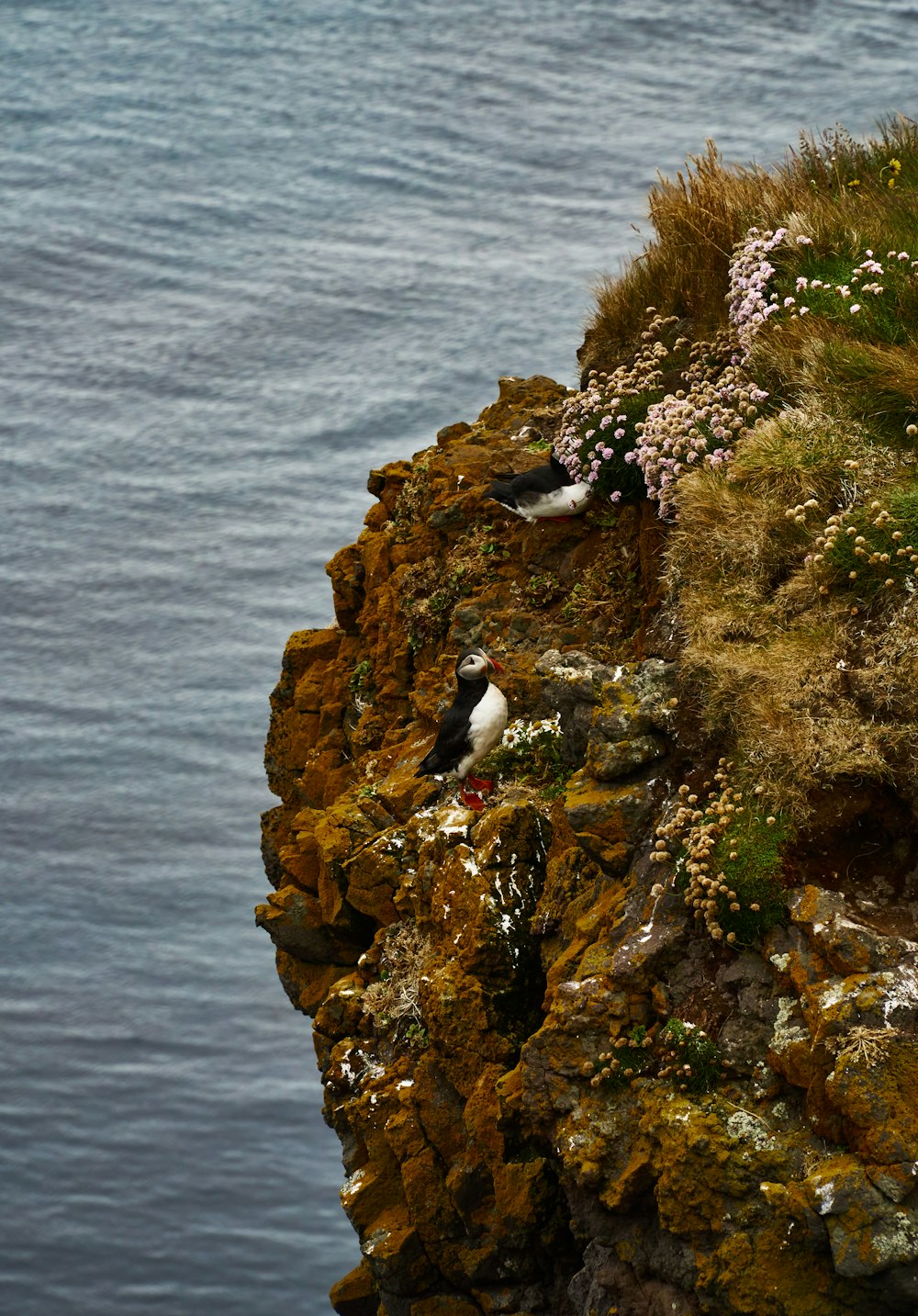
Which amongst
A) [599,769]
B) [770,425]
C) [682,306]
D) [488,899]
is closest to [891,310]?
[770,425]

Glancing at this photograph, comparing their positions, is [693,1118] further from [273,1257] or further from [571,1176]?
[273,1257]

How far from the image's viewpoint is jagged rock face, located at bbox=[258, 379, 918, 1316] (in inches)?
291

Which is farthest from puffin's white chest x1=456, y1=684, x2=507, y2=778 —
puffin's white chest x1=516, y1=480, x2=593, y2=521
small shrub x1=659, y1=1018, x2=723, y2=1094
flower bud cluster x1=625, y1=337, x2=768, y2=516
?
small shrub x1=659, y1=1018, x2=723, y2=1094

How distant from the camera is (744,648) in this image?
9047mm

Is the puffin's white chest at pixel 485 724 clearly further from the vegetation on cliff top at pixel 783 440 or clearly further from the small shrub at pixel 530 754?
the vegetation on cliff top at pixel 783 440

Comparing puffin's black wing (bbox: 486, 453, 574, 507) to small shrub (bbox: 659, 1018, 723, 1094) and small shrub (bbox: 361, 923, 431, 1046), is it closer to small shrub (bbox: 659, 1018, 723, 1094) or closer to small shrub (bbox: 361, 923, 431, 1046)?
small shrub (bbox: 361, 923, 431, 1046)

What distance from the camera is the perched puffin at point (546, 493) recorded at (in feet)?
39.1

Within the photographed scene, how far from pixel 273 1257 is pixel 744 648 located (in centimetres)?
3908

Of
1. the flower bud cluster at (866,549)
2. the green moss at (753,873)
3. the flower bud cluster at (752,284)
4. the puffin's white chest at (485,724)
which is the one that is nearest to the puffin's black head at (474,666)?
the puffin's white chest at (485,724)

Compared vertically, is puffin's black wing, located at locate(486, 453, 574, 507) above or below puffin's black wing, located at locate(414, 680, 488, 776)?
above

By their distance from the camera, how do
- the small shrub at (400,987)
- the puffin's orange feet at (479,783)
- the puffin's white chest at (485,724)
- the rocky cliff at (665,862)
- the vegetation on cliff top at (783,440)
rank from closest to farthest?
the rocky cliff at (665,862) < the vegetation on cliff top at (783,440) < the puffin's white chest at (485,724) < the small shrub at (400,987) < the puffin's orange feet at (479,783)

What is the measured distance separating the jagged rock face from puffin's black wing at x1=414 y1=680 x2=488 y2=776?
0.44 metres

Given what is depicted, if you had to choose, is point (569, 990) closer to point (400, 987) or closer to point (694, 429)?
point (400, 987)

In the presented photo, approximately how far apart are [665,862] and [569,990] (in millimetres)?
916
